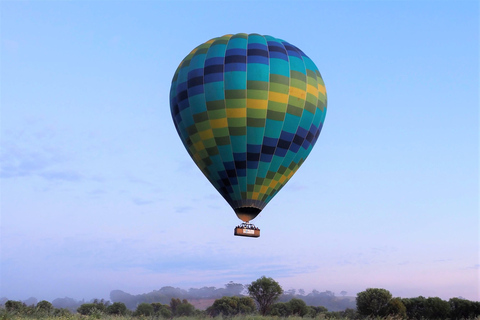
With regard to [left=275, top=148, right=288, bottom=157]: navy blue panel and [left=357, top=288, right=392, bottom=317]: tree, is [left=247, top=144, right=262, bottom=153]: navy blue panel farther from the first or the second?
[left=357, top=288, right=392, bottom=317]: tree

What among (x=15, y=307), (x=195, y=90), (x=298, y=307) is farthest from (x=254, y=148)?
(x=298, y=307)

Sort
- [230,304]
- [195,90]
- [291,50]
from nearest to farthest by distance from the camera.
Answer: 1. [195,90]
2. [291,50]
3. [230,304]

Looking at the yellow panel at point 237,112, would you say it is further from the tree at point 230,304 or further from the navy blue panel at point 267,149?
the tree at point 230,304

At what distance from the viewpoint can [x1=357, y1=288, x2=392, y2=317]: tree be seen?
203ft

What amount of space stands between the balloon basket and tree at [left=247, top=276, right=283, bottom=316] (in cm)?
4026

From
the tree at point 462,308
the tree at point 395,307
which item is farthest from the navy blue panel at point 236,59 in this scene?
the tree at point 462,308

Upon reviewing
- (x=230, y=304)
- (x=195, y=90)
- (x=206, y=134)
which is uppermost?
(x=195, y=90)

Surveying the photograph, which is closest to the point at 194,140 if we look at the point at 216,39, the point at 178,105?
the point at 178,105

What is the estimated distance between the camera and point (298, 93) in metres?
33.1

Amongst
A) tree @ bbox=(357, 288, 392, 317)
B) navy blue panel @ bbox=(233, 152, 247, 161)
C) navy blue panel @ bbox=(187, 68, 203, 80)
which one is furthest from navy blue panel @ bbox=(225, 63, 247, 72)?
tree @ bbox=(357, 288, 392, 317)

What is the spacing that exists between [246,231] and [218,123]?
24.9 feet

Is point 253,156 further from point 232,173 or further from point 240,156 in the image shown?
point 232,173

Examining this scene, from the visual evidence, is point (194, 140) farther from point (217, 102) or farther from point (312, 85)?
point (312, 85)

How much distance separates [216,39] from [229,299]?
61687 mm
